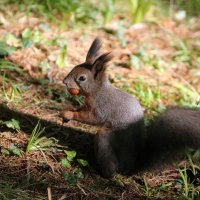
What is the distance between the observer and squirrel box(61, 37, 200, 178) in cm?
302

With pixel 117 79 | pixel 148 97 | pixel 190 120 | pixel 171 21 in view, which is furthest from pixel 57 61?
pixel 171 21

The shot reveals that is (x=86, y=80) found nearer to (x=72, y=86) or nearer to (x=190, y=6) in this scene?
(x=72, y=86)

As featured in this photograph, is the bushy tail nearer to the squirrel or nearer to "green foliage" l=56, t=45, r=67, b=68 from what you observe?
the squirrel

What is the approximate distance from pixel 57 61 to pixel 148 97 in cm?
97

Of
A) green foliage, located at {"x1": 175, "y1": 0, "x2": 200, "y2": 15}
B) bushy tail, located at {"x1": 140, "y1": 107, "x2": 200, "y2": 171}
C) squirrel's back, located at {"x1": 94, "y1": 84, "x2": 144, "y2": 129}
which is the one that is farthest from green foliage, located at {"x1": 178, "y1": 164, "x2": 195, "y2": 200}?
green foliage, located at {"x1": 175, "y1": 0, "x2": 200, "y2": 15}

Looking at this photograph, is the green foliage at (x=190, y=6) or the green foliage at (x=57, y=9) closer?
the green foliage at (x=57, y=9)

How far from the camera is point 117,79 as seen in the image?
4.75 m

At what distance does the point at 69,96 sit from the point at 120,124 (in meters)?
1.13

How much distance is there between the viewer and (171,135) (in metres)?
3.00

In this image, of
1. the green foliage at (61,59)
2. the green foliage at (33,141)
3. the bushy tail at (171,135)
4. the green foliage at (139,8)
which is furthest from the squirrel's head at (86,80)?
the green foliage at (139,8)

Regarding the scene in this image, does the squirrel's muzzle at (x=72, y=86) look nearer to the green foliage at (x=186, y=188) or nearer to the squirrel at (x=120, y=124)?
the squirrel at (x=120, y=124)

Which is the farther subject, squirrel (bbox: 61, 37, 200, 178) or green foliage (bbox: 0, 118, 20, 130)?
green foliage (bbox: 0, 118, 20, 130)

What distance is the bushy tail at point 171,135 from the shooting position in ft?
9.58

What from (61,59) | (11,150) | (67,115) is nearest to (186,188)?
(67,115)
